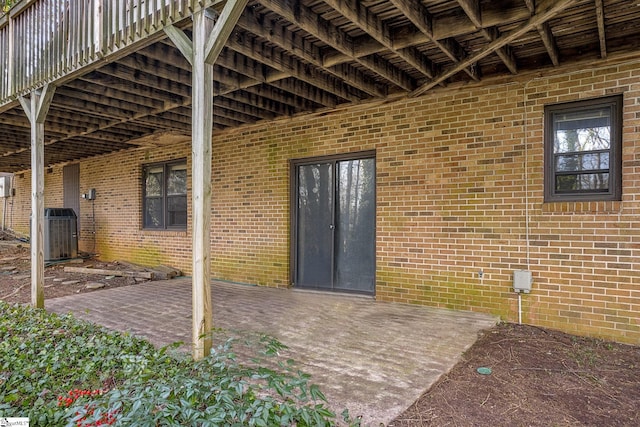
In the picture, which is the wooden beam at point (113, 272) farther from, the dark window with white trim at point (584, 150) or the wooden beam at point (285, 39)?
the dark window with white trim at point (584, 150)

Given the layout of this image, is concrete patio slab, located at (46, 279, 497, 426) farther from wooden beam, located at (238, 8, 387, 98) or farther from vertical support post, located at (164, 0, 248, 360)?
wooden beam, located at (238, 8, 387, 98)

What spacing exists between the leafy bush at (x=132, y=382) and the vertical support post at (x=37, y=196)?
347mm

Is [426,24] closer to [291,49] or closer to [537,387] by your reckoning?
[291,49]

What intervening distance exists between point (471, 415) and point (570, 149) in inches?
119

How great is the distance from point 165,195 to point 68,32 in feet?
13.1

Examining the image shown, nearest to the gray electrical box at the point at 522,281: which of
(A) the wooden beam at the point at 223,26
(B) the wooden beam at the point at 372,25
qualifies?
(B) the wooden beam at the point at 372,25

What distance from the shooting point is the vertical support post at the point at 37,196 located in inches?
187

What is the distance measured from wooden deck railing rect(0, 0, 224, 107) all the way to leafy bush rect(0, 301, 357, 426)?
2608 mm

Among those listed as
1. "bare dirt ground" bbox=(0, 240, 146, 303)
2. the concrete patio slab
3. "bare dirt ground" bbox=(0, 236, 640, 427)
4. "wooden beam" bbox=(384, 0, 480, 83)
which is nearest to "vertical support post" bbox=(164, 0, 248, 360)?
the concrete patio slab

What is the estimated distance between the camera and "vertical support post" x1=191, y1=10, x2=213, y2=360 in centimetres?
287

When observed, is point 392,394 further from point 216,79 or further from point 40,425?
point 216,79

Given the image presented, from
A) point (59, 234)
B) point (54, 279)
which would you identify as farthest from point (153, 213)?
point (59, 234)

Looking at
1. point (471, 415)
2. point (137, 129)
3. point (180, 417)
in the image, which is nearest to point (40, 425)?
point (180, 417)

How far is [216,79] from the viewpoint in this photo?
4.31 metres
